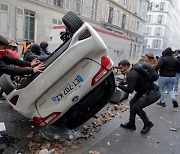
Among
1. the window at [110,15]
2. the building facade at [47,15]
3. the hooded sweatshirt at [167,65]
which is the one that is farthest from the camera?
the window at [110,15]

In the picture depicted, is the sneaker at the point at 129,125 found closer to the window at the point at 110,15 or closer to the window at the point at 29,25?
the window at the point at 29,25

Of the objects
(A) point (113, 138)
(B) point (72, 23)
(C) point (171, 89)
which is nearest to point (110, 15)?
(C) point (171, 89)

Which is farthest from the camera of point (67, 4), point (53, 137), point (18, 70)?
point (67, 4)

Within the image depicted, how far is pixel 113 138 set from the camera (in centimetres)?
413

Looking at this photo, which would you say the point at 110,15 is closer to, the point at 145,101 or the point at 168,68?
the point at 168,68

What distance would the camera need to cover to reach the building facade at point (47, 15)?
1455 centimetres

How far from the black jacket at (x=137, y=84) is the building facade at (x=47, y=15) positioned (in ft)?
40.3

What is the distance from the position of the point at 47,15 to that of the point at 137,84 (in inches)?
592

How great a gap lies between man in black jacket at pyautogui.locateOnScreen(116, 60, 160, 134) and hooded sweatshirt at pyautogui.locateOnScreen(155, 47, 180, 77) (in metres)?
2.30

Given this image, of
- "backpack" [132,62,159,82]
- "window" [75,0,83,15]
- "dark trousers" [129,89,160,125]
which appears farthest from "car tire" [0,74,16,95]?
"window" [75,0,83,15]

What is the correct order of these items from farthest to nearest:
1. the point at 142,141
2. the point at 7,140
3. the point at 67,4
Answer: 1. the point at 67,4
2. the point at 142,141
3. the point at 7,140

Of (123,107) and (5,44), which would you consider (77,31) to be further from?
(123,107)

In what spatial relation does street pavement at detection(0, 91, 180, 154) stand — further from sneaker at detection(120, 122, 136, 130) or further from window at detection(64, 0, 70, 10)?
window at detection(64, 0, 70, 10)

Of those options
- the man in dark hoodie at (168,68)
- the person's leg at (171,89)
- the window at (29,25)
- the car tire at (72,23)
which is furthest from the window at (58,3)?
the car tire at (72,23)
